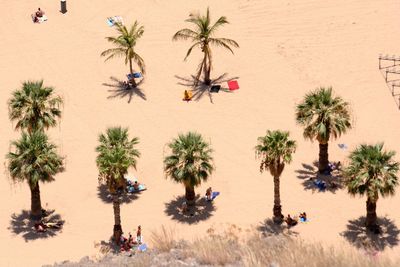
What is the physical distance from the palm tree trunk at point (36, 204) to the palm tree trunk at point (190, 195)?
8.77 m

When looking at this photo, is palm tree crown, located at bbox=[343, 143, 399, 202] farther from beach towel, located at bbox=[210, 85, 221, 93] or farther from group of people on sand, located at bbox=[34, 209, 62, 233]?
beach towel, located at bbox=[210, 85, 221, 93]

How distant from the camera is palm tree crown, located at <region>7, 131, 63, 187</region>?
40.9 metres

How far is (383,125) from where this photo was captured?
173 ft

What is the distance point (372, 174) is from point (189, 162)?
10255 mm

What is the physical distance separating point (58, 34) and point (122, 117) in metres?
14.0

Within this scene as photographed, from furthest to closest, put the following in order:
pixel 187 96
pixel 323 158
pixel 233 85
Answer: pixel 233 85 < pixel 187 96 < pixel 323 158

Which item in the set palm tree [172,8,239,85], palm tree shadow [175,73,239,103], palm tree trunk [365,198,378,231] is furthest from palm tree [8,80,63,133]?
palm tree trunk [365,198,378,231]

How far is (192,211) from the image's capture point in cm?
4441

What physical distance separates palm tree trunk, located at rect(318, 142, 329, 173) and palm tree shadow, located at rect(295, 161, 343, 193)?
50cm

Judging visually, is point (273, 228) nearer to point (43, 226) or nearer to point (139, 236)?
point (139, 236)

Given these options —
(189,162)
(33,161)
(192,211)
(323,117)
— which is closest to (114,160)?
(189,162)

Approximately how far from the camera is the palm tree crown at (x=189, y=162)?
41.8 m

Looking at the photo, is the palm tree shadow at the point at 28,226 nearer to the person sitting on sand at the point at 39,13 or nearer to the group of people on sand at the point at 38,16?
the group of people on sand at the point at 38,16

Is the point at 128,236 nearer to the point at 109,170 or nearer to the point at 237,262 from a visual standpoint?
the point at 109,170
